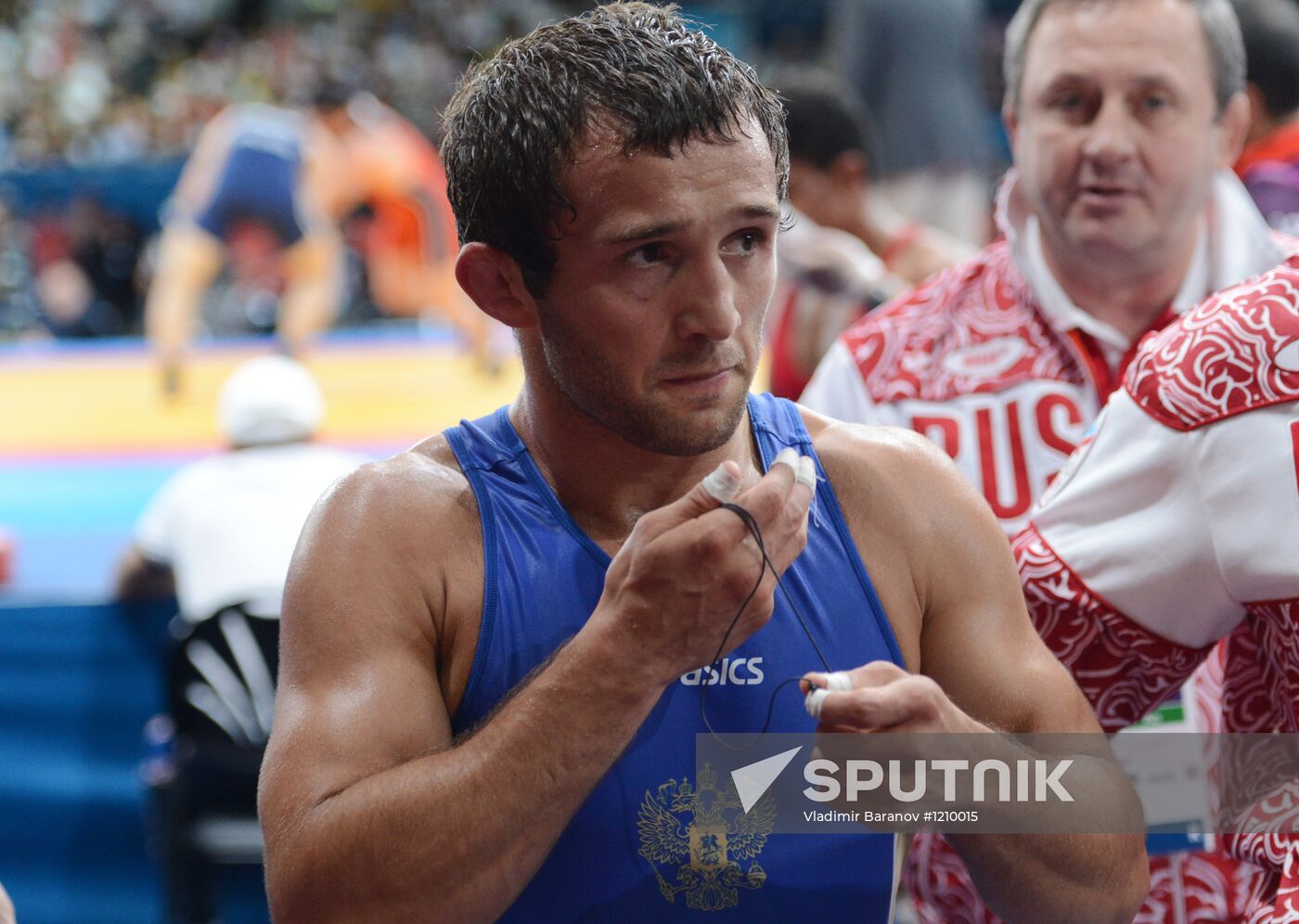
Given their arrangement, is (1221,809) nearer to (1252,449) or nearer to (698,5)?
(1252,449)

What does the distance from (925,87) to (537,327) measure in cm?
Result: 628

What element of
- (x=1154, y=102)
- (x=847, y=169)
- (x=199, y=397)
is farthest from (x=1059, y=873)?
(x=199, y=397)

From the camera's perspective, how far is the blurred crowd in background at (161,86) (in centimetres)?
1109

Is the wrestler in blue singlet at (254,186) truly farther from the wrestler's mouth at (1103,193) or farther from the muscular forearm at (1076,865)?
the muscular forearm at (1076,865)

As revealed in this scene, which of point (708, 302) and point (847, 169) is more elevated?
point (847, 169)

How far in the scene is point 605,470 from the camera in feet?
4.80

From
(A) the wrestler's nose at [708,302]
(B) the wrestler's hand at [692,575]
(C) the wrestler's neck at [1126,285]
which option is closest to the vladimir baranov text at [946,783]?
(B) the wrestler's hand at [692,575]

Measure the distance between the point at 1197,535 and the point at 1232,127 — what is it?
35.6 inches

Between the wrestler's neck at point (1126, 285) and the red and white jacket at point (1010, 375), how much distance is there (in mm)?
18

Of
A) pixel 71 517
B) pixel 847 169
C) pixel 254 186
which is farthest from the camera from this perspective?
pixel 254 186

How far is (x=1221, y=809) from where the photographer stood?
62.4 inches

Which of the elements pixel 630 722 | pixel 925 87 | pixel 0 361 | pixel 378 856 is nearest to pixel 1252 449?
pixel 630 722

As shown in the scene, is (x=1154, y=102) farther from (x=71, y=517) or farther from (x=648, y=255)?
(x=71, y=517)

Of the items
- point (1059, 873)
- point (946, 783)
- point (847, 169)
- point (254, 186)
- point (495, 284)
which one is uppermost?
point (254, 186)
